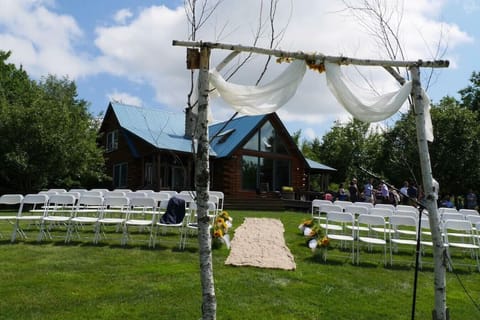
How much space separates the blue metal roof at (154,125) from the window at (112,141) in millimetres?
1443

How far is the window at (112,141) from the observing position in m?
25.6

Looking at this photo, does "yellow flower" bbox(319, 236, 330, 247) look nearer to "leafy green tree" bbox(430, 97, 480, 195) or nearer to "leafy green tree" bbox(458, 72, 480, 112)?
"leafy green tree" bbox(430, 97, 480, 195)

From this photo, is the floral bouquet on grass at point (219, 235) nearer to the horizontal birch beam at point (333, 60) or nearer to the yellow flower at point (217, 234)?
the yellow flower at point (217, 234)

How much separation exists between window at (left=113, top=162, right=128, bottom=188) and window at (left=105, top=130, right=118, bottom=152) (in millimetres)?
1152

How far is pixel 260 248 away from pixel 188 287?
3.02 metres

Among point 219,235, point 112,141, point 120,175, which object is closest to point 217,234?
point 219,235

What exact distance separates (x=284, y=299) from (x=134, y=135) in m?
18.8

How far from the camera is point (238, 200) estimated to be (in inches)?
798

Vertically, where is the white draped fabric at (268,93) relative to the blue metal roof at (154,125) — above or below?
below

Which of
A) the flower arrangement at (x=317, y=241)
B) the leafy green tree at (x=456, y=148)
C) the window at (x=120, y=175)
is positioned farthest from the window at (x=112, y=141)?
the leafy green tree at (x=456, y=148)

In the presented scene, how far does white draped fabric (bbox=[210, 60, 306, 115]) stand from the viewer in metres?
4.86

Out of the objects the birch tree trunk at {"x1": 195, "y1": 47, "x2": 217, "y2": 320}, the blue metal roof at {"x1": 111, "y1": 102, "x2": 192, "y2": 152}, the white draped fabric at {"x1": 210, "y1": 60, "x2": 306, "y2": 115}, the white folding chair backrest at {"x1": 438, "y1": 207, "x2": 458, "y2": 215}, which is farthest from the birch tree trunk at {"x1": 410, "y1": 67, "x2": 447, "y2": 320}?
the blue metal roof at {"x1": 111, "y1": 102, "x2": 192, "y2": 152}

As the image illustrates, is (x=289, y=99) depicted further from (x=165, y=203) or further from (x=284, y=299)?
(x=165, y=203)

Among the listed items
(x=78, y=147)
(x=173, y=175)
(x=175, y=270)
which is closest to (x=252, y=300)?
(x=175, y=270)
